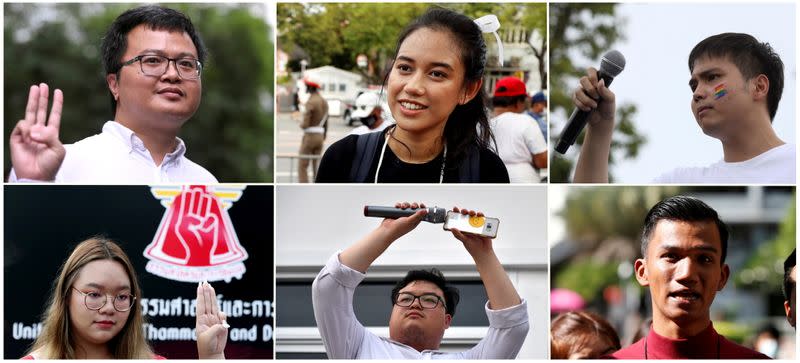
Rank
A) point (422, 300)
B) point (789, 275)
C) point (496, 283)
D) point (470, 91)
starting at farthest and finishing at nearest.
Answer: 1. point (789, 275)
2. point (470, 91)
3. point (422, 300)
4. point (496, 283)

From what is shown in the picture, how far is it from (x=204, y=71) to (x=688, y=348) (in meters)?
2.26

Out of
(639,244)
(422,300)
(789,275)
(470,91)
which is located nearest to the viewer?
(422,300)

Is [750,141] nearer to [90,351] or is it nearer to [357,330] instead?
[357,330]

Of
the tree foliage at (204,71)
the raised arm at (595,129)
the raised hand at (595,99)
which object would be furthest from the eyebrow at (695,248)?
the tree foliage at (204,71)

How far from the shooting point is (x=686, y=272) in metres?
5.09

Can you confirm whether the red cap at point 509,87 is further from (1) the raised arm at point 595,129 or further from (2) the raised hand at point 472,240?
(2) the raised hand at point 472,240

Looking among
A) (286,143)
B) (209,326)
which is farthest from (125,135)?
(209,326)

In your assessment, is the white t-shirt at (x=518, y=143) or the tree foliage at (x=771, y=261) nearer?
the white t-shirt at (x=518, y=143)

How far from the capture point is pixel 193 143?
532 centimetres

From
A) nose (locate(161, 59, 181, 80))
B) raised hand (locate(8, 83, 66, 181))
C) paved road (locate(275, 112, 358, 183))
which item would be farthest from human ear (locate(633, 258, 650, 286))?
raised hand (locate(8, 83, 66, 181))

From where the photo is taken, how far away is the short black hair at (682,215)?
515 centimetres

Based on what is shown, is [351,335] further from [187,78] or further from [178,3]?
[178,3]

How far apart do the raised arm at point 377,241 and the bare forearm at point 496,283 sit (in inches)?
12.0

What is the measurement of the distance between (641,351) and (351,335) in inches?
45.7
